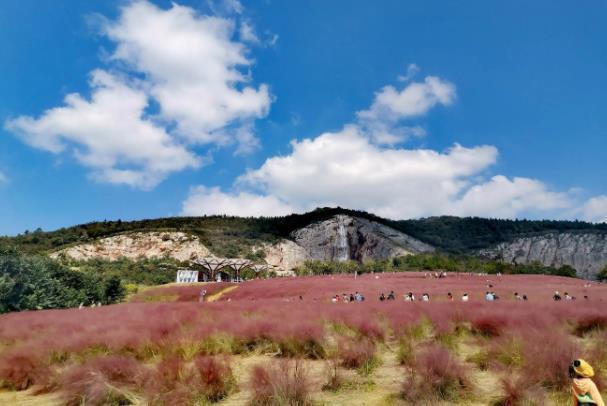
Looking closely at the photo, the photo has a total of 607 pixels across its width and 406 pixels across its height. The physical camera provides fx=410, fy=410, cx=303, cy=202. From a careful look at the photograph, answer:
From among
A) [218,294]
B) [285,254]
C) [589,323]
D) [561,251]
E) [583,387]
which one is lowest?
[218,294]

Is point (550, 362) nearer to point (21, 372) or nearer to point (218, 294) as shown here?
point (21, 372)

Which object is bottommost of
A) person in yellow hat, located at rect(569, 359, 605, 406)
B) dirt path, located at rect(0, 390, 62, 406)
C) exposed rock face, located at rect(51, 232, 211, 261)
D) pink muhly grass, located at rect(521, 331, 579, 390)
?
dirt path, located at rect(0, 390, 62, 406)

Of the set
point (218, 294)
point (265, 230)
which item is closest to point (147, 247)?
point (265, 230)

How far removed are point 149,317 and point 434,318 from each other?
34.9ft

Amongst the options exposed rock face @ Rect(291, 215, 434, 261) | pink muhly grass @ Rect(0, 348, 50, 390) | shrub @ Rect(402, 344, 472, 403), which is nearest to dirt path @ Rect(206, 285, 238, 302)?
pink muhly grass @ Rect(0, 348, 50, 390)

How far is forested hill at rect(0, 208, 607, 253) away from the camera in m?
116

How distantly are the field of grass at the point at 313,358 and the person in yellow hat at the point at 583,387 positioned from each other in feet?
3.05

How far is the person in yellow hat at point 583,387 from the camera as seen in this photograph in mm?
5129

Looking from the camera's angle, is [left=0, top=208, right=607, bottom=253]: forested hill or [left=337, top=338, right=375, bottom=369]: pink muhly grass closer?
[left=337, top=338, right=375, bottom=369]: pink muhly grass

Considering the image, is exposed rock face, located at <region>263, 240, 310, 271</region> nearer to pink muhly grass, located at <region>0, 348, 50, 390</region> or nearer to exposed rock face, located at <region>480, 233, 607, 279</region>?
exposed rock face, located at <region>480, 233, 607, 279</region>

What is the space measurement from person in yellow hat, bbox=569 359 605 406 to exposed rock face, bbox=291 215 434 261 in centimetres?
12822

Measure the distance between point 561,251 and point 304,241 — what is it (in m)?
92.8

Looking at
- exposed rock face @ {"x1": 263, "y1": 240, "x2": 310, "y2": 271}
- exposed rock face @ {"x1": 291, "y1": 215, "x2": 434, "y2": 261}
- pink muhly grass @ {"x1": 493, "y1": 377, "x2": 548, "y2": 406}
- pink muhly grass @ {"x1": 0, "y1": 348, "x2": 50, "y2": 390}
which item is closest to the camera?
pink muhly grass @ {"x1": 493, "y1": 377, "x2": 548, "y2": 406}

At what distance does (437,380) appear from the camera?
7.10 m
